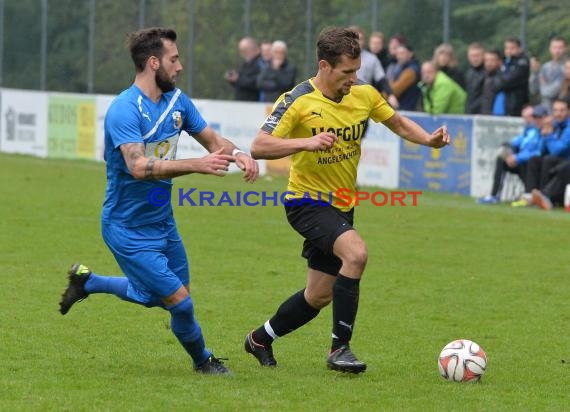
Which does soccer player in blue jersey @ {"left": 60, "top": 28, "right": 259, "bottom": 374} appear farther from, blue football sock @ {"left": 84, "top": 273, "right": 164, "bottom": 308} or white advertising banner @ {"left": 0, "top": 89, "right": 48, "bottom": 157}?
white advertising banner @ {"left": 0, "top": 89, "right": 48, "bottom": 157}

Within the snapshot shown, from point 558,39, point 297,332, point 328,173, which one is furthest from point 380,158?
point 328,173

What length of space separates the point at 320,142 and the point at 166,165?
0.86 meters

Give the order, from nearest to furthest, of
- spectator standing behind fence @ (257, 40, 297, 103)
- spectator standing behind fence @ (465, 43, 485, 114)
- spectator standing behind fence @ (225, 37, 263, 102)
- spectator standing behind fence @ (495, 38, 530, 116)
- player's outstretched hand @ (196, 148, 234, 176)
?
player's outstretched hand @ (196, 148, 234, 176) < spectator standing behind fence @ (495, 38, 530, 116) < spectator standing behind fence @ (465, 43, 485, 114) < spectator standing behind fence @ (257, 40, 297, 103) < spectator standing behind fence @ (225, 37, 263, 102)

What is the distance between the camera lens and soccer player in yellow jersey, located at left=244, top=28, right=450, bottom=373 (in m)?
7.54

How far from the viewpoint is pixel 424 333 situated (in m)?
9.23

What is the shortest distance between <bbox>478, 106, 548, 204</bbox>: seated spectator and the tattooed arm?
37.1ft

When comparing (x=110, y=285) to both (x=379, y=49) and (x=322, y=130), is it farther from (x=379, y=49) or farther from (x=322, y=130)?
(x=379, y=49)

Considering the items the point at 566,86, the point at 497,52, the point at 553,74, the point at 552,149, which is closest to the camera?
the point at 552,149

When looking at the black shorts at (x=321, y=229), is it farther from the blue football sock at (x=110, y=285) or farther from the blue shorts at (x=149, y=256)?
the blue football sock at (x=110, y=285)

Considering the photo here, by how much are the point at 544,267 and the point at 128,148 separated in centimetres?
658

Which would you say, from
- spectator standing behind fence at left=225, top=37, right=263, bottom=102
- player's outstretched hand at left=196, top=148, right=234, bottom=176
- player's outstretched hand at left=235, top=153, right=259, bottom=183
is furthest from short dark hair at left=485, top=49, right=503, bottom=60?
player's outstretched hand at left=196, top=148, right=234, bottom=176

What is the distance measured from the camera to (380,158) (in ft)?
68.0

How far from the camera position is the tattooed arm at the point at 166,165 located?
6.89 metres

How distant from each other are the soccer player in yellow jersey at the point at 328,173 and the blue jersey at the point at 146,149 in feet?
1.65
